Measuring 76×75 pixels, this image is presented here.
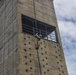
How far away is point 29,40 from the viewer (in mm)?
24016

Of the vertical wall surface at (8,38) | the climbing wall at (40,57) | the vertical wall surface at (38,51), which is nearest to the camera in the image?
the climbing wall at (40,57)

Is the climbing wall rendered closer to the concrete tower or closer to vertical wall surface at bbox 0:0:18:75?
the concrete tower

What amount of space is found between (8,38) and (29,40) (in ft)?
9.77

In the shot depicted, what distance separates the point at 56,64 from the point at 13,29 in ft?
20.9

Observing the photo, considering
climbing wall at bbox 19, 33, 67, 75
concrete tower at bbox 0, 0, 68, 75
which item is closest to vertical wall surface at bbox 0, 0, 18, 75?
concrete tower at bbox 0, 0, 68, 75

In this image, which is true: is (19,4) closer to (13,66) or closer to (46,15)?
(46,15)

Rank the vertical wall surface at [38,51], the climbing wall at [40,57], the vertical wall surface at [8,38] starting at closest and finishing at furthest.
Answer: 1. the climbing wall at [40,57]
2. the vertical wall surface at [38,51]
3. the vertical wall surface at [8,38]

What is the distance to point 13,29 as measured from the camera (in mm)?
25094

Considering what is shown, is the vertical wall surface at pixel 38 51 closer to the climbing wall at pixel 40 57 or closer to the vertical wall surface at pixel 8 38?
the climbing wall at pixel 40 57

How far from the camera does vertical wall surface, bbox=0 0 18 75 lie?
75.4 ft

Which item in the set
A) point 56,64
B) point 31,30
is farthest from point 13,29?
point 56,64

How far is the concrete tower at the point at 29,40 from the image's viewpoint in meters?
22.5

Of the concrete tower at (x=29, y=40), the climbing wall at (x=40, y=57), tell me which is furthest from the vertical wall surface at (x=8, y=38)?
the climbing wall at (x=40, y=57)

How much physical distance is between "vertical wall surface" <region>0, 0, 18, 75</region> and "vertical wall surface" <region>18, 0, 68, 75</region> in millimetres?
738
